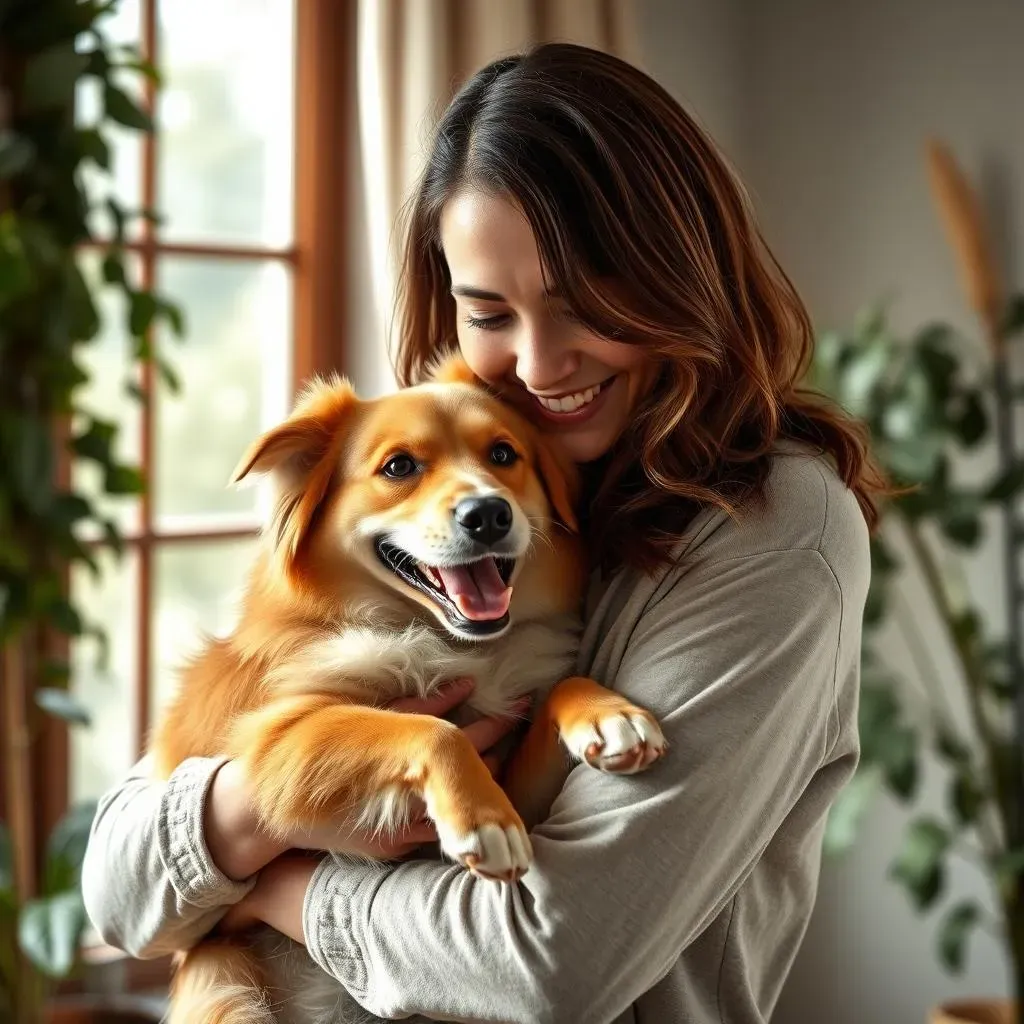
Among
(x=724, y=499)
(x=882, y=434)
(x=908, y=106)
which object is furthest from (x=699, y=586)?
(x=908, y=106)

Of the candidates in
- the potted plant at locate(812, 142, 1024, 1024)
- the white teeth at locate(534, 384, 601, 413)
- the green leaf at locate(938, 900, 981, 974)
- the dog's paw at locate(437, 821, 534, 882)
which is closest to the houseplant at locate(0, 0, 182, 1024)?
the white teeth at locate(534, 384, 601, 413)

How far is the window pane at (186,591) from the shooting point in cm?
273

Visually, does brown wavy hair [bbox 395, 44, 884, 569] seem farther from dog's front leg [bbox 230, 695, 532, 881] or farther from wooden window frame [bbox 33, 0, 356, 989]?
wooden window frame [bbox 33, 0, 356, 989]

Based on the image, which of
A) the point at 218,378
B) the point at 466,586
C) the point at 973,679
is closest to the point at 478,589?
the point at 466,586

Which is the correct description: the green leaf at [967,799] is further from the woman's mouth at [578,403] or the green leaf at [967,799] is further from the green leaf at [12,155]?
the green leaf at [12,155]

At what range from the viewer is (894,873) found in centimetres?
289

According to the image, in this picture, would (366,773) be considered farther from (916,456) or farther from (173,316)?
(916,456)

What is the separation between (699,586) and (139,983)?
194 cm

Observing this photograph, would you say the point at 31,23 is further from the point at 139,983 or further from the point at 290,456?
the point at 139,983

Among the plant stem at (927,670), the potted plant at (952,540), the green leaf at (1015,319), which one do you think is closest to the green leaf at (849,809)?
the potted plant at (952,540)

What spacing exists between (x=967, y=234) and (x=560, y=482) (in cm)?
178

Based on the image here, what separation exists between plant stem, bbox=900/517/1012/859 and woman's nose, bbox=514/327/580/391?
175 centimetres

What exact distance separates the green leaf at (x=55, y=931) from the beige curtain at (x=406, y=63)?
3.83ft

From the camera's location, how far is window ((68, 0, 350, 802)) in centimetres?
265
